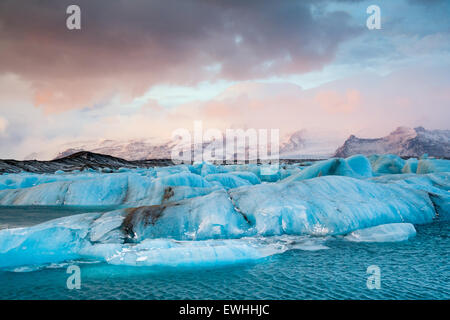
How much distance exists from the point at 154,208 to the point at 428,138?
138085 millimetres

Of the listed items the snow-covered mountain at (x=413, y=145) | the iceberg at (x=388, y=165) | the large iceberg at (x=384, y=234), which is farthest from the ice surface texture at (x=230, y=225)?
the snow-covered mountain at (x=413, y=145)

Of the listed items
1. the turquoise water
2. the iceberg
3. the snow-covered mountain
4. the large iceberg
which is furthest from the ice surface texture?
the snow-covered mountain

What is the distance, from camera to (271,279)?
6.16 meters

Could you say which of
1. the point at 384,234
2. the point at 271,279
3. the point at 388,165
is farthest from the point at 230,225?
the point at 388,165

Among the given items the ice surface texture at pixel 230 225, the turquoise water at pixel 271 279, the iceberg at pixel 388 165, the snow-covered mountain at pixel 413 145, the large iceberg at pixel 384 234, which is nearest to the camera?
the turquoise water at pixel 271 279

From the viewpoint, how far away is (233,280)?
614 centimetres

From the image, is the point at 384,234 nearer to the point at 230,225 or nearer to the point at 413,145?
the point at 230,225

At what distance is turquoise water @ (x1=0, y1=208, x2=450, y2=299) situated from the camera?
548 cm

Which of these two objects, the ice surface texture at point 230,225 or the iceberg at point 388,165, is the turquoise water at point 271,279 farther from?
the iceberg at point 388,165

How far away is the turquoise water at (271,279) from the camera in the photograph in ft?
18.0

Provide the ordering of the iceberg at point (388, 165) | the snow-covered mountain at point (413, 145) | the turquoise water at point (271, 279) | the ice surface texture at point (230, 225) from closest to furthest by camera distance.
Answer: the turquoise water at point (271, 279), the ice surface texture at point (230, 225), the iceberg at point (388, 165), the snow-covered mountain at point (413, 145)

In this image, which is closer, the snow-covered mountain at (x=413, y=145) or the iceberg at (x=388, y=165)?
the iceberg at (x=388, y=165)
